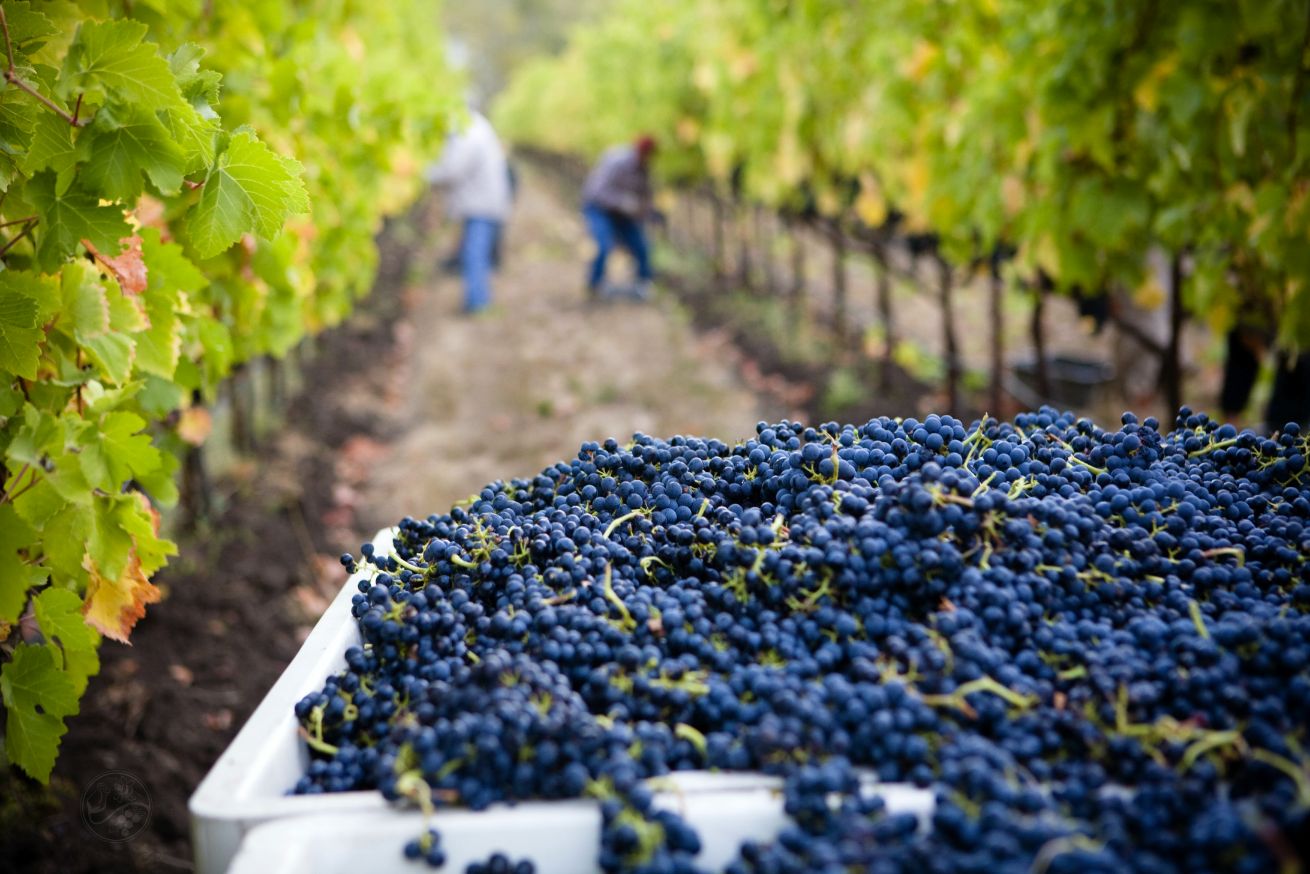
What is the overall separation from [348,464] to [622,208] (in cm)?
592

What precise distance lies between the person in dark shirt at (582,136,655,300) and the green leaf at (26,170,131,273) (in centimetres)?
923

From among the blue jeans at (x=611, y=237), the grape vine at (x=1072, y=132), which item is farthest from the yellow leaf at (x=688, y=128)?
the grape vine at (x=1072, y=132)

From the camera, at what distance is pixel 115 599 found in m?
1.81

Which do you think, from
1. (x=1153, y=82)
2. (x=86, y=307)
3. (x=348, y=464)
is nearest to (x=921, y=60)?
(x=1153, y=82)

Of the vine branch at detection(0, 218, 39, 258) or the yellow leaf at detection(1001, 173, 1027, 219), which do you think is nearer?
the vine branch at detection(0, 218, 39, 258)

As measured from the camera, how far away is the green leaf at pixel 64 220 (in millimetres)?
1571

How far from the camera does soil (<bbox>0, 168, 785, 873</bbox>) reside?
→ 2654 millimetres

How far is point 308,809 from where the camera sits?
1112 mm

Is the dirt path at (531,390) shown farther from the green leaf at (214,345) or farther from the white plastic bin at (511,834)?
the white plastic bin at (511,834)

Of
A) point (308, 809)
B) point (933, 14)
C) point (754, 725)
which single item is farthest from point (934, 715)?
point (933, 14)

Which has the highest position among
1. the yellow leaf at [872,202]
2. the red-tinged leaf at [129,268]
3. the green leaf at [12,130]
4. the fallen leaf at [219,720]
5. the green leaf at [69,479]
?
the yellow leaf at [872,202]

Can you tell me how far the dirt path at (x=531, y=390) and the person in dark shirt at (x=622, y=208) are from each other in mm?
569

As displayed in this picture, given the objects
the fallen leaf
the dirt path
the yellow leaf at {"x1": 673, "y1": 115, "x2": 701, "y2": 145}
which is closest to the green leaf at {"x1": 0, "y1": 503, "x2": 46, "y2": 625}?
the fallen leaf

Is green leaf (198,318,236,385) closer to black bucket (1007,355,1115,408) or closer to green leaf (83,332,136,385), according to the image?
green leaf (83,332,136,385)
